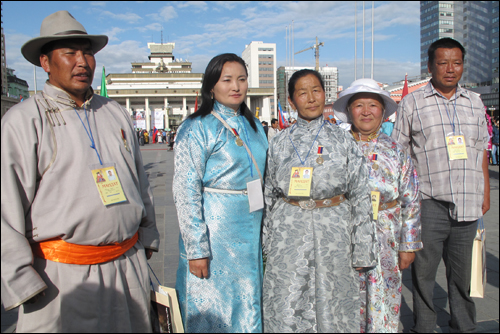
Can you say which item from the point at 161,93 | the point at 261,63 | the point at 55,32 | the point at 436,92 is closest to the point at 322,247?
the point at 436,92

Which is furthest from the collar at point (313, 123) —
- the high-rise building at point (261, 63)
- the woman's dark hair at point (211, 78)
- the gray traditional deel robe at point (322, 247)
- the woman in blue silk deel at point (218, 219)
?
the high-rise building at point (261, 63)

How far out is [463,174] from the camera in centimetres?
244

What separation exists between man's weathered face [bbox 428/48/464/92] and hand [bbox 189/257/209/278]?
6.81 feet

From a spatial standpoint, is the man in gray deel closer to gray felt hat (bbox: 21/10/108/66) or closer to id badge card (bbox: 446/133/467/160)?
gray felt hat (bbox: 21/10/108/66)

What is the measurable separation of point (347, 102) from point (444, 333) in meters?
1.88

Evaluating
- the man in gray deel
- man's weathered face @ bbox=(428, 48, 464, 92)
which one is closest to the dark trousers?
man's weathered face @ bbox=(428, 48, 464, 92)

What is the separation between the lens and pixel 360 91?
7.50ft

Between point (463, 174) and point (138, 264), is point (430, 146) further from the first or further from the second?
point (138, 264)

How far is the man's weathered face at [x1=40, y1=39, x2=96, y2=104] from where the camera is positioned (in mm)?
1663

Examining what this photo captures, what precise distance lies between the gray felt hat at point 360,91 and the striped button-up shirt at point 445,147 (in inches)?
9.9

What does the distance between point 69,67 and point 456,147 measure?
2473 mm

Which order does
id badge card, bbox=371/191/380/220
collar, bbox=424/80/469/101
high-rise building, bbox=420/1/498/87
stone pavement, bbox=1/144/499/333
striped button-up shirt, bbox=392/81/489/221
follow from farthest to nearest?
high-rise building, bbox=420/1/498/87 < stone pavement, bbox=1/144/499/333 < collar, bbox=424/80/469/101 < striped button-up shirt, bbox=392/81/489/221 < id badge card, bbox=371/191/380/220

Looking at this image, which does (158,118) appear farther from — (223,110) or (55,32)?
(55,32)

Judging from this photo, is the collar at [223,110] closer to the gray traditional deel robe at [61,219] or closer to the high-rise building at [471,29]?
the gray traditional deel robe at [61,219]
